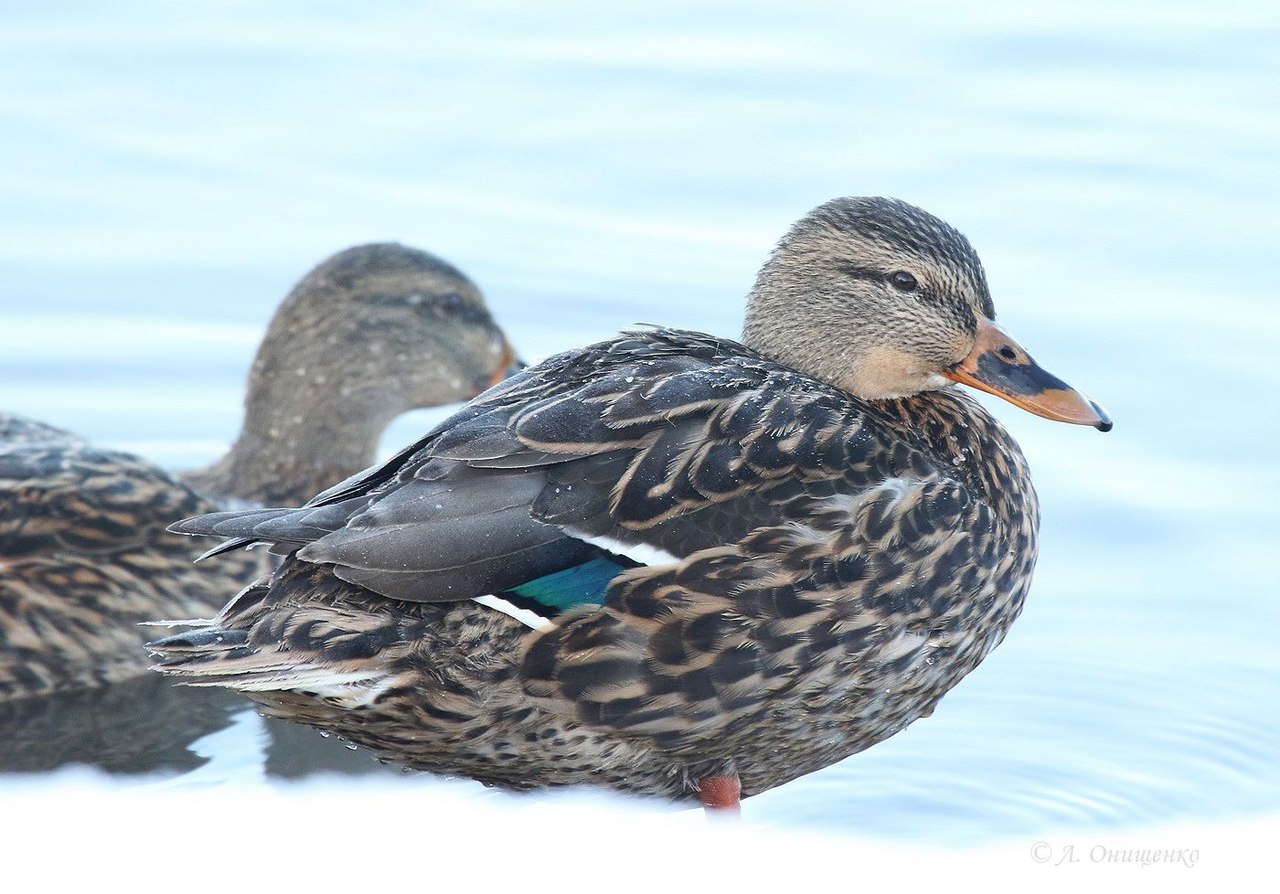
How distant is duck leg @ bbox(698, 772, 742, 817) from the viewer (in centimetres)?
478

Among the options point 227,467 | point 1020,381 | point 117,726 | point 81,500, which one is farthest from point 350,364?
point 1020,381

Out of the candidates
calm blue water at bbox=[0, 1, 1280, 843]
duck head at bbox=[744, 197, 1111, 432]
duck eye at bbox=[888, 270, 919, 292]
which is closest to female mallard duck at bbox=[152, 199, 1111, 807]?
duck head at bbox=[744, 197, 1111, 432]

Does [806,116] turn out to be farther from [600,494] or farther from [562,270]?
[600,494]

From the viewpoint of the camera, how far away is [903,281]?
5.18 metres

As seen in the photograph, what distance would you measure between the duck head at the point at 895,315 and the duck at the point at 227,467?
2.03 m

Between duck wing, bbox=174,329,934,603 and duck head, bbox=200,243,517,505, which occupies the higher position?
duck wing, bbox=174,329,934,603

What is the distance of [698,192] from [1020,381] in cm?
314

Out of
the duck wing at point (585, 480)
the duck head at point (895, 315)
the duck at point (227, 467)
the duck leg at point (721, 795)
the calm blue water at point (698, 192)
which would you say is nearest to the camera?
the duck wing at point (585, 480)

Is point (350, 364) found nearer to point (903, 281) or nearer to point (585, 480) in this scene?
point (903, 281)

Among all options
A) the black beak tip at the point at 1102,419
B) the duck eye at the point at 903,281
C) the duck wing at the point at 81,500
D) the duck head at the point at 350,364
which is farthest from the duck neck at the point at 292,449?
the black beak tip at the point at 1102,419

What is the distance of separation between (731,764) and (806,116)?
4126 millimetres

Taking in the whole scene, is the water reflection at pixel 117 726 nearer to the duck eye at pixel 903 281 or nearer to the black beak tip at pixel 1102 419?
the duck eye at pixel 903 281

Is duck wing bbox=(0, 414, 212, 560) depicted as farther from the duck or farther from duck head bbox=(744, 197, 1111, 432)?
duck head bbox=(744, 197, 1111, 432)

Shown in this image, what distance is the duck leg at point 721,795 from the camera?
4.78 metres
